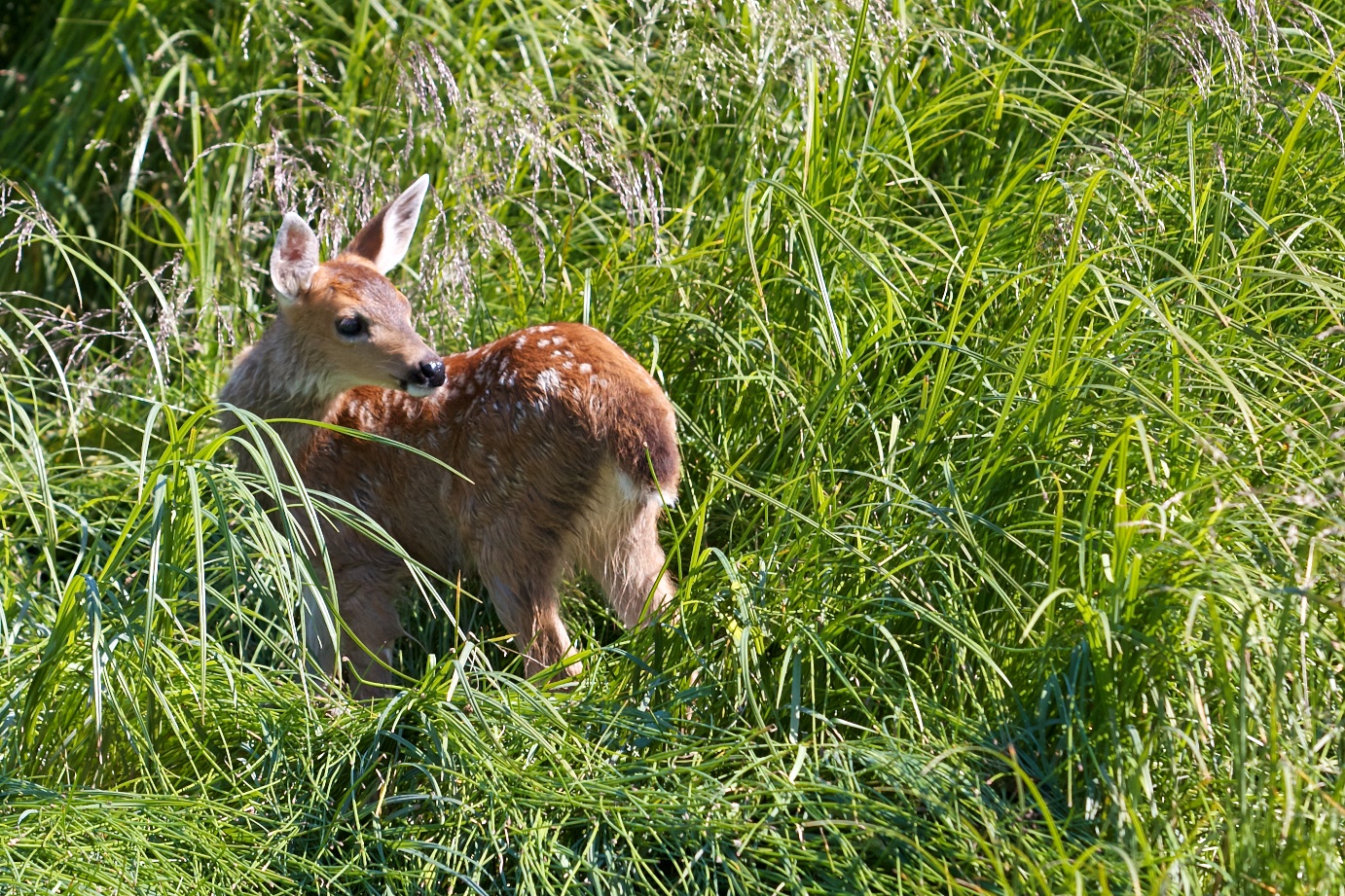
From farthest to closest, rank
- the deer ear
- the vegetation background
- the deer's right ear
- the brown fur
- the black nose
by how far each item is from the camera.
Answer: the deer ear
the deer's right ear
the black nose
the brown fur
the vegetation background

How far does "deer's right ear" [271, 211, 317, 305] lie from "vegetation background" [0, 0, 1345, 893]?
31cm

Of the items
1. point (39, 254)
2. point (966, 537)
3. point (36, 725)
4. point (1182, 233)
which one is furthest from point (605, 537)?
point (39, 254)

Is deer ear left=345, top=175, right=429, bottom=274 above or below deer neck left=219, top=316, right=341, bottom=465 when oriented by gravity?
above

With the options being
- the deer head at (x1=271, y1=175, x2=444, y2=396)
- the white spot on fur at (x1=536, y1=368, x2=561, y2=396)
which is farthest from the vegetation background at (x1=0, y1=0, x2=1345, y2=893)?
the white spot on fur at (x1=536, y1=368, x2=561, y2=396)

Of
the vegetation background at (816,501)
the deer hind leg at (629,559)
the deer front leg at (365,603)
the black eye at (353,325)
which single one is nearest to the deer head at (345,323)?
the black eye at (353,325)

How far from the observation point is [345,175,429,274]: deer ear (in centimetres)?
377

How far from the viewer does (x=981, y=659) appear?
256 cm

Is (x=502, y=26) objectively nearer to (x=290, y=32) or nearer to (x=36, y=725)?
(x=290, y=32)

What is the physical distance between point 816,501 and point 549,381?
715 mm

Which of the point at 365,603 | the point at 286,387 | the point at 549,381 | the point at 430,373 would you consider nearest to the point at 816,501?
the point at 549,381

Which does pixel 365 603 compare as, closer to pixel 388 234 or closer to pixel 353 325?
pixel 353 325

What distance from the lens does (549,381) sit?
10.8ft

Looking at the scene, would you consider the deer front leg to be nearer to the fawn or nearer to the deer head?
the fawn

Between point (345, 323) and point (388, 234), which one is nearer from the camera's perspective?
point (345, 323)
